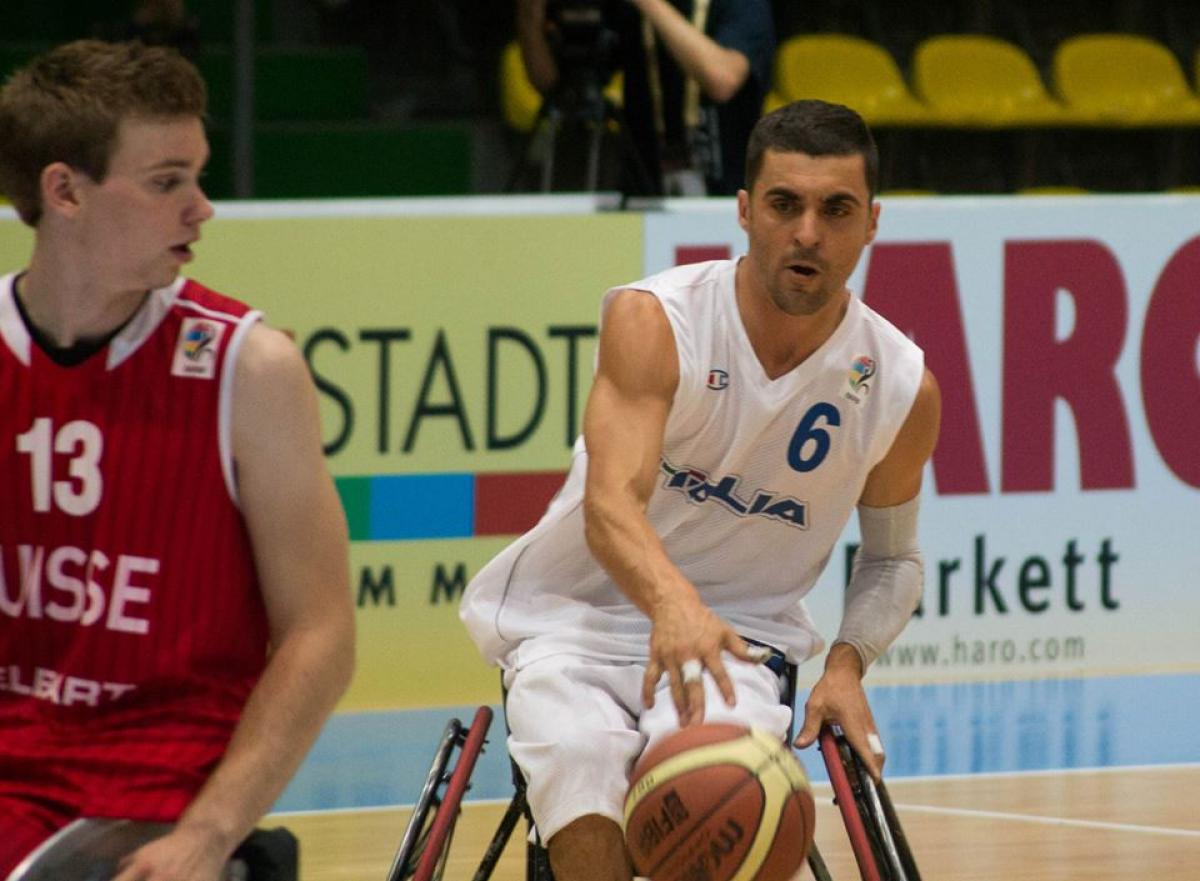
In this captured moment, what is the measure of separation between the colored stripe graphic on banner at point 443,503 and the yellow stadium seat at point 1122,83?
4.93 m

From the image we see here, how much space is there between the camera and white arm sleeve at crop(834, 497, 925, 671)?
3.56 metres

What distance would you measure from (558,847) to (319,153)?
17.9 feet

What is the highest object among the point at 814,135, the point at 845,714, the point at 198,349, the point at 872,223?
the point at 814,135

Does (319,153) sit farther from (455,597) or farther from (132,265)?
(132,265)

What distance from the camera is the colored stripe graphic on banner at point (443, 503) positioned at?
5.80 metres

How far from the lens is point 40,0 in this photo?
8555 millimetres

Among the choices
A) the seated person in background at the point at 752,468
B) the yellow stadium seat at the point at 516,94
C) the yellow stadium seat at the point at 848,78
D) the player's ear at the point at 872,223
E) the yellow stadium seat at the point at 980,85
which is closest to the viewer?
the seated person in background at the point at 752,468

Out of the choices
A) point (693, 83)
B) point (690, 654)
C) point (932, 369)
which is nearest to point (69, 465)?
point (690, 654)

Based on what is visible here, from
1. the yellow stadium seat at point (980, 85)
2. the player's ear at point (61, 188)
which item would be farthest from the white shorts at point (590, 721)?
the yellow stadium seat at point (980, 85)

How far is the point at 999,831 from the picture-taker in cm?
502

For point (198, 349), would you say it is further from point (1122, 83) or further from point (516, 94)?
point (1122, 83)

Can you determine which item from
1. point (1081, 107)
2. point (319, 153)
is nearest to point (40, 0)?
point (319, 153)

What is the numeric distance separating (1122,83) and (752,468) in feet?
23.3

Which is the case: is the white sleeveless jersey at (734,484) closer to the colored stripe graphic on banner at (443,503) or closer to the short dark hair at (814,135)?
the short dark hair at (814,135)
